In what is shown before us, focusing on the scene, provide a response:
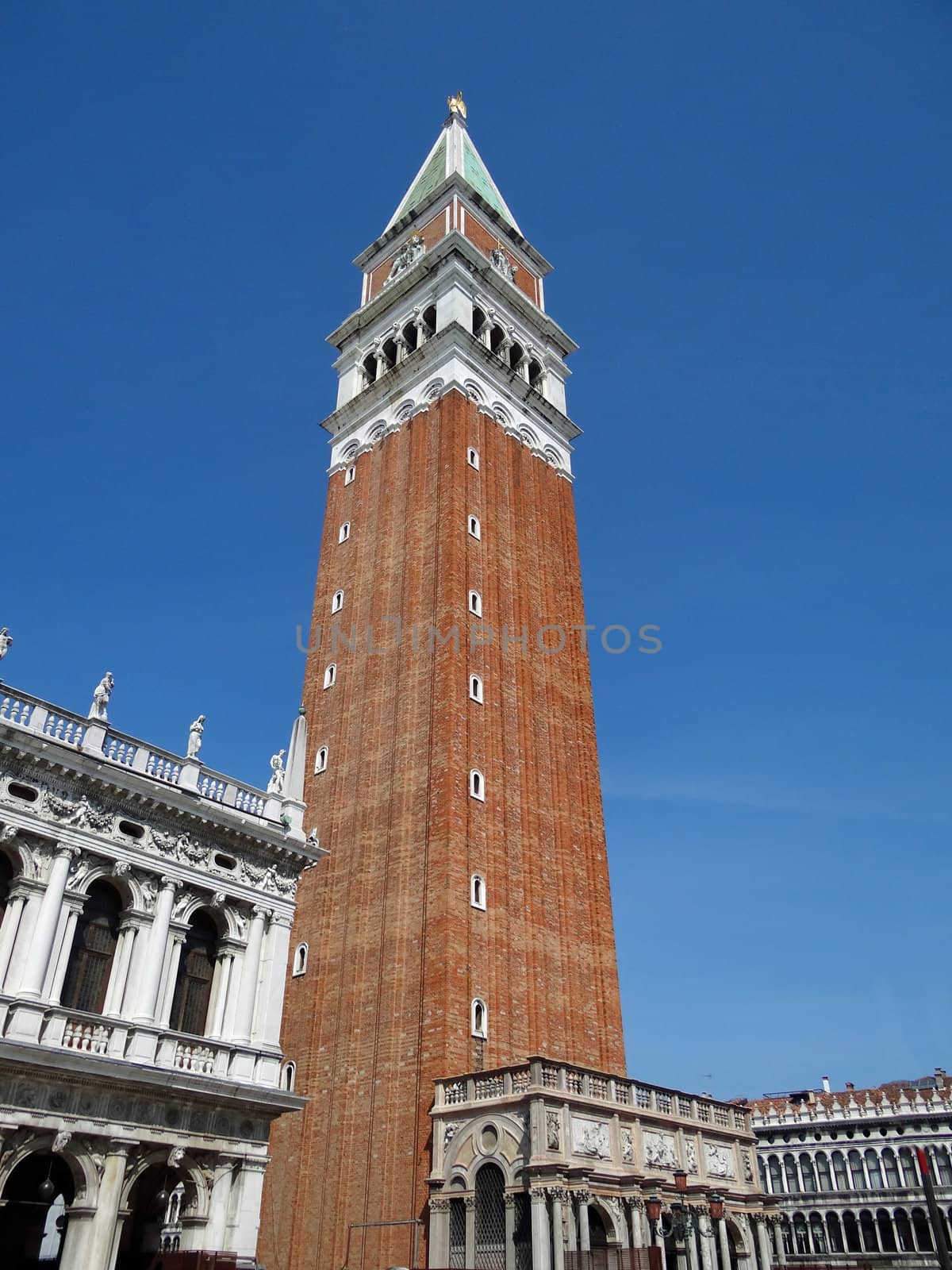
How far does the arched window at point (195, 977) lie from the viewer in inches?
1017

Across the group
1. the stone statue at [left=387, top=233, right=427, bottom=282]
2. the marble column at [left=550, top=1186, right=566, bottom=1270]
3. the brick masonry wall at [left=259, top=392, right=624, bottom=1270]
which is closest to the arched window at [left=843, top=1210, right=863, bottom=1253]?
the brick masonry wall at [left=259, top=392, right=624, bottom=1270]

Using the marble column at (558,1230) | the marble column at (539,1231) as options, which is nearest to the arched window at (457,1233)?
the marble column at (539,1231)

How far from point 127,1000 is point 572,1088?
13.2 metres

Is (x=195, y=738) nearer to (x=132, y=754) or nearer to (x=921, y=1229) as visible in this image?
(x=132, y=754)

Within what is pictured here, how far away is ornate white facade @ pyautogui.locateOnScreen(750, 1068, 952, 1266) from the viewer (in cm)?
7194

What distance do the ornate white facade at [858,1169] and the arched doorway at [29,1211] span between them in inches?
2422

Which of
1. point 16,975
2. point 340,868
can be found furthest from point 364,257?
point 16,975

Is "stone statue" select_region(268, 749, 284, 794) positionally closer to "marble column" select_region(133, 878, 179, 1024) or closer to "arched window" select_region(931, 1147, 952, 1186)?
"marble column" select_region(133, 878, 179, 1024)

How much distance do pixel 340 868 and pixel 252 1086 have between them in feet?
51.2

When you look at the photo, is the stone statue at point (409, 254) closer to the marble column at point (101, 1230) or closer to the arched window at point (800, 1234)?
the marble column at point (101, 1230)

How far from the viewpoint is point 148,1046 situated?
23.9m

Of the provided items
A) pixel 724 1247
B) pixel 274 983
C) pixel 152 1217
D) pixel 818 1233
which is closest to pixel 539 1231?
pixel 724 1247

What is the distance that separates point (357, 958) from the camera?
38.1 metres

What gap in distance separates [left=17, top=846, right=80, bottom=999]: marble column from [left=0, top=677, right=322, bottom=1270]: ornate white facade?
3cm
